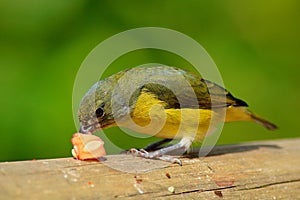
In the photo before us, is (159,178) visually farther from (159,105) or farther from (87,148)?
(159,105)

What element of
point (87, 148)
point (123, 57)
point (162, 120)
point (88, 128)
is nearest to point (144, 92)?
point (162, 120)

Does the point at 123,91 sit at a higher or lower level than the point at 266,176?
higher

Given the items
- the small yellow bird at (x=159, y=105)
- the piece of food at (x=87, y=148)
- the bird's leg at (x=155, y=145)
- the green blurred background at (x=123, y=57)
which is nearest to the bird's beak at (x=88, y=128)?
the small yellow bird at (x=159, y=105)

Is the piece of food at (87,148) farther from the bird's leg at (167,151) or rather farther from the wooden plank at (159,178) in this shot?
the bird's leg at (167,151)

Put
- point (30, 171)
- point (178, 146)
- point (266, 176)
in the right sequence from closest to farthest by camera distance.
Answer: point (30, 171), point (266, 176), point (178, 146)

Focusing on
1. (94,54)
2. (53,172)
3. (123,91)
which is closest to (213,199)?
(53,172)

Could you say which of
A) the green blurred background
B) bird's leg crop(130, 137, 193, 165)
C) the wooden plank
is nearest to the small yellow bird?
bird's leg crop(130, 137, 193, 165)

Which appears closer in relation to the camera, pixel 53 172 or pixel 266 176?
pixel 53 172

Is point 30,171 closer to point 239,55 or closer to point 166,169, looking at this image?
point 166,169
